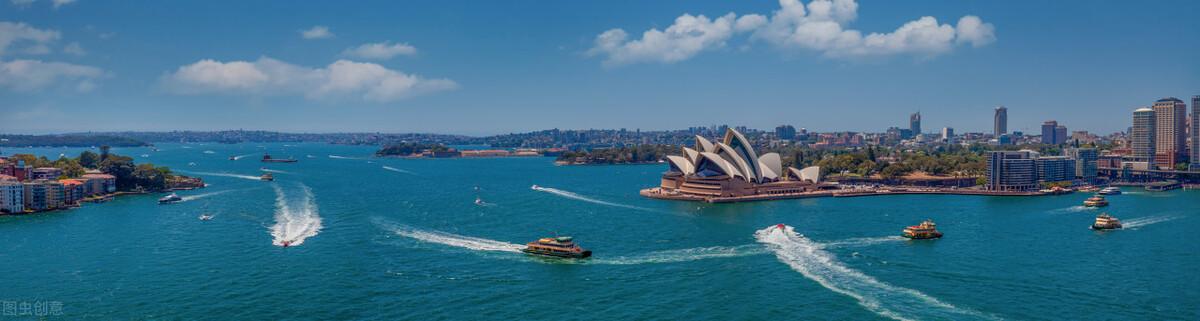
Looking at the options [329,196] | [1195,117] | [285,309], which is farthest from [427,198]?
[1195,117]

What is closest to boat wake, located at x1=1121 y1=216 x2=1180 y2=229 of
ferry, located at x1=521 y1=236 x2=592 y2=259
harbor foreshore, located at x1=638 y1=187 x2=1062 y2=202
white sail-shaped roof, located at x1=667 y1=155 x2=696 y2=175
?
harbor foreshore, located at x1=638 y1=187 x2=1062 y2=202

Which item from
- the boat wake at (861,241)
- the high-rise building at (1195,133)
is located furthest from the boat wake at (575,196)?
the high-rise building at (1195,133)

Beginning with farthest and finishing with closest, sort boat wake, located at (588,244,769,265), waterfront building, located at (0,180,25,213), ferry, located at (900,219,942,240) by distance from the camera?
1. waterfront building, located at (0,180,25,213)
2. ferry, located at (900,219,942,240)
3. boat wake, located at (588,244,769,265)

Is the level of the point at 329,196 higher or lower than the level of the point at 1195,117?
lower

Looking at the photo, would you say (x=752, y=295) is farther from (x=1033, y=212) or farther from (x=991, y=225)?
(x=1033, y=212)

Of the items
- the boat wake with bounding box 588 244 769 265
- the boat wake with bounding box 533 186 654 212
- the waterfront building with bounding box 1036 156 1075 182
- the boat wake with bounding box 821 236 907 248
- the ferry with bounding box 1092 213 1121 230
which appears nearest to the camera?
the boat wake with bounding box 588 244 769 265

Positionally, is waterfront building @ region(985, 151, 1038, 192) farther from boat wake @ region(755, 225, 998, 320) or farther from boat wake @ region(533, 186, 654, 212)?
A: boat wake @ region(755, 225, 998, 320)
